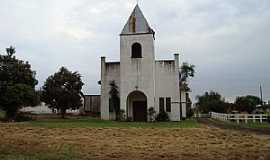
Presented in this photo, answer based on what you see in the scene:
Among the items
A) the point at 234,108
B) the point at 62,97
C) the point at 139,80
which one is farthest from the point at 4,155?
the point at 234,108

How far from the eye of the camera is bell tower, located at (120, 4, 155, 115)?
35.9 meters

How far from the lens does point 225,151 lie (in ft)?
34.4

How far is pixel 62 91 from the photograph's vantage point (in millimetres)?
42250

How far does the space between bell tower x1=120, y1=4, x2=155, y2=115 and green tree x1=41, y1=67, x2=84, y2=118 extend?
9.15 meters

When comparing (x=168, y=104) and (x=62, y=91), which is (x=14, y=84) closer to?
(x=62, y=91)

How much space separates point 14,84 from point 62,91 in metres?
7.89

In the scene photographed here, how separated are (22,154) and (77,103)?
113 feet

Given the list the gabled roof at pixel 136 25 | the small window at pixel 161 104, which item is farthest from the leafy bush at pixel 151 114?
the gabled roof at pixel 136 25

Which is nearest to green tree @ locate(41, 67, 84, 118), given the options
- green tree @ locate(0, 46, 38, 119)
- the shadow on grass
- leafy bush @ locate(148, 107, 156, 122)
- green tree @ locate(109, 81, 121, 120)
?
green tree @ locate(0, 46, 38, 119)

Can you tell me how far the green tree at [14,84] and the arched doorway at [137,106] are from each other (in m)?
10.0

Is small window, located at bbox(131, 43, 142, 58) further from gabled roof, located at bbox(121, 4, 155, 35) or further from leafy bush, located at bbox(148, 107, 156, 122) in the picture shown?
leafy bush, located at bbox(148, 107, 156, 122)

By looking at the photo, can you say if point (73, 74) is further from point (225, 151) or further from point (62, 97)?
point (225, 151)

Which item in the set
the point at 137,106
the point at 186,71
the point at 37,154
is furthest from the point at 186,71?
the point at 37,154

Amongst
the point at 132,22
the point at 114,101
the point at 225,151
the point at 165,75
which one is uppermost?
the point at 132,22
